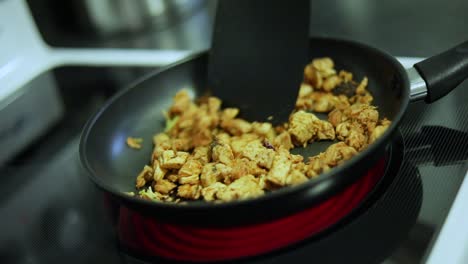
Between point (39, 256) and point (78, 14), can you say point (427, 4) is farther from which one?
point (39, 256)

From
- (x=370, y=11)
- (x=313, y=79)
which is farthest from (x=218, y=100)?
(x=370, y=11)

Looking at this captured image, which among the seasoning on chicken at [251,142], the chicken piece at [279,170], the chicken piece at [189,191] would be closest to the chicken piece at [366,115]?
the seasoning on chicken at [251,142]

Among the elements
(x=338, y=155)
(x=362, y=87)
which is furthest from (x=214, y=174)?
(x=362, y=87)

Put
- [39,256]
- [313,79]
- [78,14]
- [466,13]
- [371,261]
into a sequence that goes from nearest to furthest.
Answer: [371,261] < [39,256] < [313,79] < [466,13] < [78,14]

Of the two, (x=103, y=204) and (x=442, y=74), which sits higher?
(x=442, y=74)

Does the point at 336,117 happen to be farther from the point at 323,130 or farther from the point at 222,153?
the point at 222,153

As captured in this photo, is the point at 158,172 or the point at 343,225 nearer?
the point at 343,225
